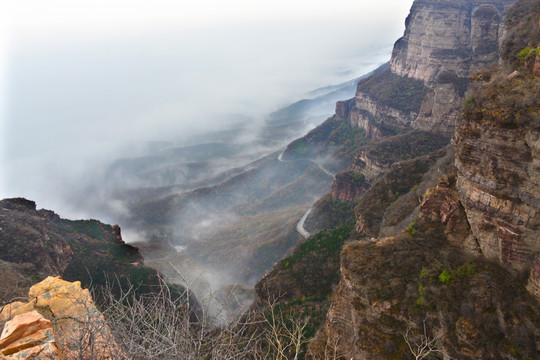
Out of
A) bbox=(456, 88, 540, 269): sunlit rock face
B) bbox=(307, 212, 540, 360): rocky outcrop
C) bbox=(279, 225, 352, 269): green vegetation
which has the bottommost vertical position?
bbox=(279, 225, 352, 269): green vegetation

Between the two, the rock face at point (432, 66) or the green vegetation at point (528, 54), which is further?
the rock face at point (432, 66)

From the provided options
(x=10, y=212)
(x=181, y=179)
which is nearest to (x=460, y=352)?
(x=10, y=212)

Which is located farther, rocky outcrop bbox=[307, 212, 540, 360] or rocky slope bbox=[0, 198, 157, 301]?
rocky slope bbox=[0, 198, 157, 301]

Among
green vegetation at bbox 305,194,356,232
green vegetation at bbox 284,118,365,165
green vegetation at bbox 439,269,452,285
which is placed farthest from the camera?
green vegetation at bbox 284,118,365,165

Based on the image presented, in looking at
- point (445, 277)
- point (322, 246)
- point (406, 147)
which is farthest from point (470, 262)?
point (406, 147)

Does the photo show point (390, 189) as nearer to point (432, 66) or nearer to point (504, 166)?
point (504, 166)

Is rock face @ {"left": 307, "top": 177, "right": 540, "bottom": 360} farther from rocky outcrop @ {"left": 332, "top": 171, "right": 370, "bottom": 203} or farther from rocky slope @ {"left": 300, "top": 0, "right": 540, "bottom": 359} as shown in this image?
rocky outcrop @ {"left": 332, "top": 171, "right": 370, "bottom": 203}

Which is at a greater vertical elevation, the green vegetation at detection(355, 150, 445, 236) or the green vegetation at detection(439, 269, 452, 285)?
the green vegetation at detection(439, 269, 452, 285)

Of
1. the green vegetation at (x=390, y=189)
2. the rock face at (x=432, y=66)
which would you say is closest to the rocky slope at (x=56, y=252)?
the green vegetation at (x=390, y=189)

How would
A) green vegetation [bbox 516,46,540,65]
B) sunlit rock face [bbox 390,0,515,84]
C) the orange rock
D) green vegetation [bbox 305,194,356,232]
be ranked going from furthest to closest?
1. sunlit rock face [bbox 390,0,515,84]
2. green vegetation [bbox 305,194,356,232]
3. green vegetation [bbox 516,46,540,65]
4. the orange rock

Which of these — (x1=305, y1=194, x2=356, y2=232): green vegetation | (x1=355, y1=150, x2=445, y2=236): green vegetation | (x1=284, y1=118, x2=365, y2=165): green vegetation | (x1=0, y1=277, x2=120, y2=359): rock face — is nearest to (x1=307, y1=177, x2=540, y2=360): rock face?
(x1=0, y1=277, x2=120, y2=359): rock face

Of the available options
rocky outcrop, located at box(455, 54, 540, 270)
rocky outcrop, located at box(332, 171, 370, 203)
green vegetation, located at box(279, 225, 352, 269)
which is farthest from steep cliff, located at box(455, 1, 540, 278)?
rocky outcrop, located at box(332, 171, 370, 203)

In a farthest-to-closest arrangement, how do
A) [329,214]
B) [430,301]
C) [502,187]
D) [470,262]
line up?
[329,214], [470,262], [430,301], [502,187]

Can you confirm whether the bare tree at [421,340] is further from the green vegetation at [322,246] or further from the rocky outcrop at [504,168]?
the green vegetation at [322,246]
